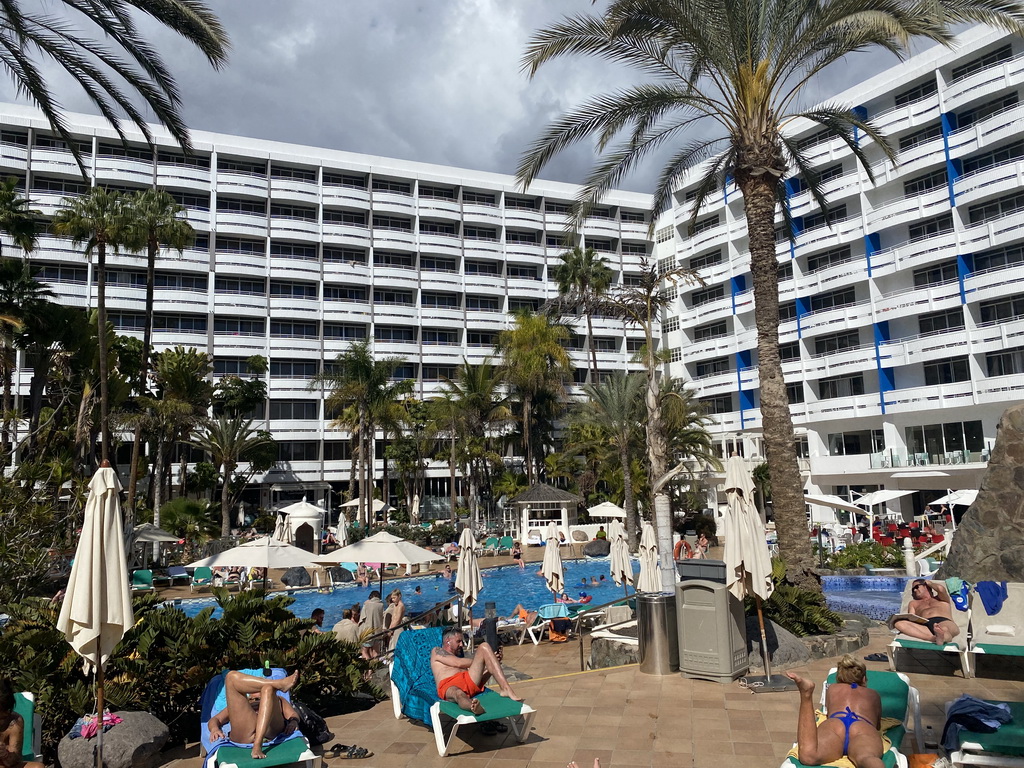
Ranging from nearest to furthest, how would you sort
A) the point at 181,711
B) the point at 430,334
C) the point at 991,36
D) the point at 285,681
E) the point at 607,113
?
1. the point at 285,681
2. the point at 181,711
3. the point at 607,113
4. the point at 991,36
5. the point at 430,334

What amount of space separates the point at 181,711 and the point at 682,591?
18.9 feet

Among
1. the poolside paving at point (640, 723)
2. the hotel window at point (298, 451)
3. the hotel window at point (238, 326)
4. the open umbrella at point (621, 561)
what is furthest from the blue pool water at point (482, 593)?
the hotel window at point (238, 326)

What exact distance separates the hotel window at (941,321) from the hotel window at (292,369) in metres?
37.9

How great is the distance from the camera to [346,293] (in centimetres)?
5325

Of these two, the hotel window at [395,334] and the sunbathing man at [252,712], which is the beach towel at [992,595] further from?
the hotel window at [395,334]

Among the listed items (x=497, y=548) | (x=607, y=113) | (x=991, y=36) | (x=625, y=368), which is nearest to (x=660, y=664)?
(x=607, y=113)

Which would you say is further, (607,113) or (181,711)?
(607,113)

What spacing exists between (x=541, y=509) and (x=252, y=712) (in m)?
32.1

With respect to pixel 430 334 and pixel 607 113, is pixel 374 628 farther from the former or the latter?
pixel 430 334

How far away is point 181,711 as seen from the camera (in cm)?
779

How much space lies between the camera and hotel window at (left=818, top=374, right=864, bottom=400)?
4022 cm

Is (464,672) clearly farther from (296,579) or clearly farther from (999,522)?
(296,579)

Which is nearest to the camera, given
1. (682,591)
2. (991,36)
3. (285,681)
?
(285,681)

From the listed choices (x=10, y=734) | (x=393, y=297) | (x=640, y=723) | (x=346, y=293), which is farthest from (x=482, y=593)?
(x=393, y=297)
